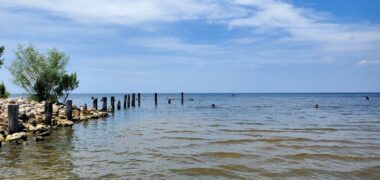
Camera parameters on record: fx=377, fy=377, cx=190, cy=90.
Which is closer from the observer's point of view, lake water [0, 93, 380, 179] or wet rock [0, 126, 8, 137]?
lake water [0, 93, 380, 179]

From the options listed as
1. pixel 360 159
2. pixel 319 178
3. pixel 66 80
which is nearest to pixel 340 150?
pixel 360 159

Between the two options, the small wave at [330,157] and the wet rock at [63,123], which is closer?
the small wave at [330,157]

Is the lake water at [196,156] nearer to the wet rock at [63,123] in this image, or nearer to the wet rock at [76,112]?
the wet rock at [63,123]

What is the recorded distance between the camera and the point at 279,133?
75.6 ft

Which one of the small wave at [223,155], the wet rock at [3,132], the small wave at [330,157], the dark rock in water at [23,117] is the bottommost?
the small wave at [330,157]

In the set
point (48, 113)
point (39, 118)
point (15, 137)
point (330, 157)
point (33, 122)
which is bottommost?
point (330, 157)

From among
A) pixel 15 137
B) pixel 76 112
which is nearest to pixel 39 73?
pixel 76 112

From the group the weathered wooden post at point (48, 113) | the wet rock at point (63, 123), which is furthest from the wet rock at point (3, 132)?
the wet rock at point (63, 123)

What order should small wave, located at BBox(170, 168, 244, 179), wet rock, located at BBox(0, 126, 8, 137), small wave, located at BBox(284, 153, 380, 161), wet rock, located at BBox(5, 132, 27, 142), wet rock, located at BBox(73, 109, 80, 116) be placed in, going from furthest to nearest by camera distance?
wet rock, located at BBox(73, 109, 80, 116) → wet rock, located at BBox(0, 126, 8, 137) → wet rock, located at BBox(5, 132, 27, 142) → small wave, located at BBox(284, 153, 380, 161) → small wave, located at BBox(170, 168, 244, 179)

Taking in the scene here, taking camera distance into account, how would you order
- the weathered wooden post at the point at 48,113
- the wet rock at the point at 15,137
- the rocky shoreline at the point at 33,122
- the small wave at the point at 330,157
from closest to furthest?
the small wave at the point at 330,157 < the wet rock at the point at 15,137 < the rocky shoreline at the point at 33,122 < the weathered wooden post at the point at 48,113

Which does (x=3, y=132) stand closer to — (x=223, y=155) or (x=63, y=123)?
(x=63, y=123)

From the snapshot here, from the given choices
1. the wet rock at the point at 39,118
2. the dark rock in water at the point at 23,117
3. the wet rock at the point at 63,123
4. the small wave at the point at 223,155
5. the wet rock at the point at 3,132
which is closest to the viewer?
the small wave at the point at 223,155

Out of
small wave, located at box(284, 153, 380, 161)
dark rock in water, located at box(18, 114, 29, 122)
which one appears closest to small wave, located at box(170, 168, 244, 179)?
small wave, located at box(284, 153, 380, 161)

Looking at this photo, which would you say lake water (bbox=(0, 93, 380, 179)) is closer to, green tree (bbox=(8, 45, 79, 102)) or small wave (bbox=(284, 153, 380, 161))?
small wave (bbox=(284, 153, 380, 161))
